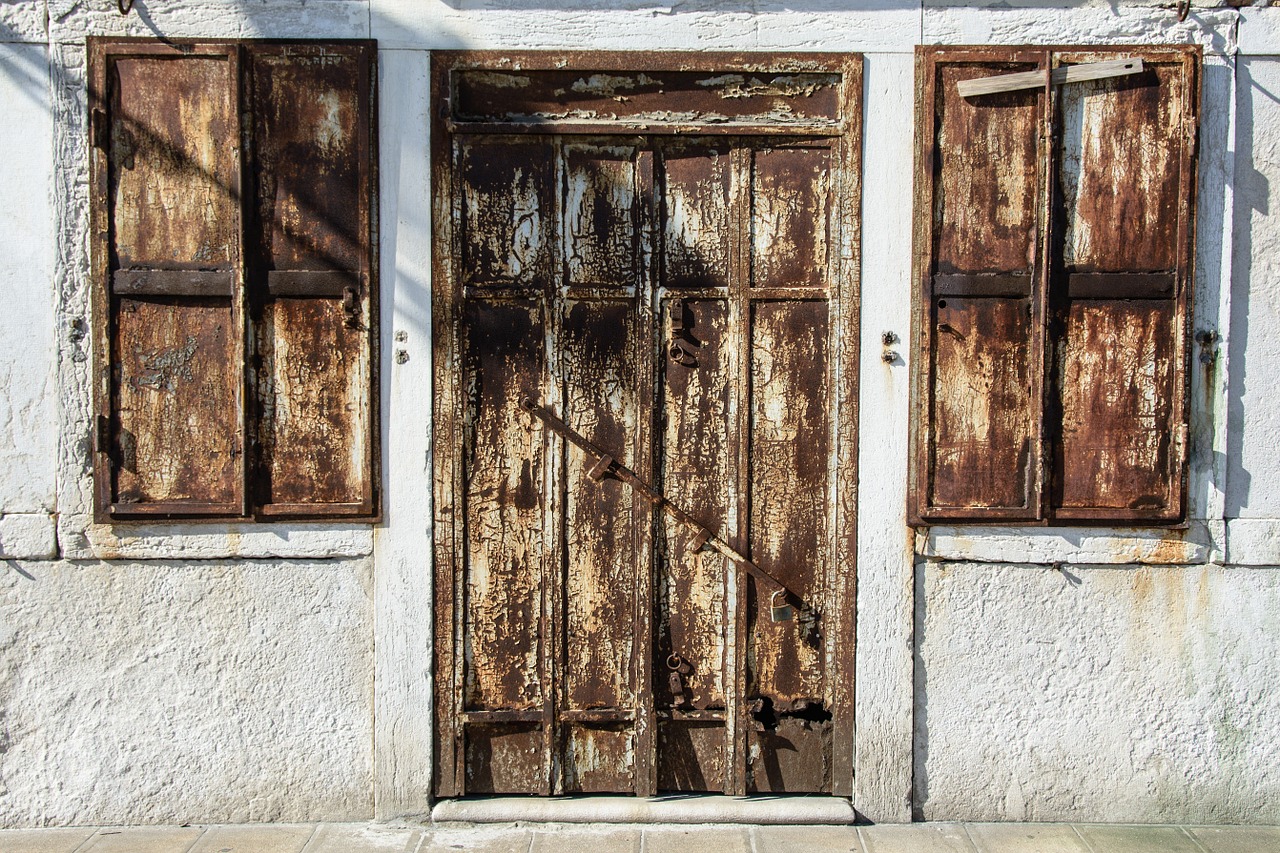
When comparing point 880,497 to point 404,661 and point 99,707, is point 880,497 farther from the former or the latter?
point 99,707

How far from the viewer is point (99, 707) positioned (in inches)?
134

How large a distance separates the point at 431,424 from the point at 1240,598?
121 inches

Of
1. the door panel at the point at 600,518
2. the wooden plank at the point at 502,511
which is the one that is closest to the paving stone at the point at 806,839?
the door panel at the point at 600,518

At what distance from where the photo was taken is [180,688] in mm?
3412

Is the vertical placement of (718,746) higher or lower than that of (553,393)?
lower

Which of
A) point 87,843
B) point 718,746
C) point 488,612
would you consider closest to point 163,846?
point 87,843

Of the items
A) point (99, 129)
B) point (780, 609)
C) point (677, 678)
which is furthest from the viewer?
→ point (677, 678)

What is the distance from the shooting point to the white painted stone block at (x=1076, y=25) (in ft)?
10.9

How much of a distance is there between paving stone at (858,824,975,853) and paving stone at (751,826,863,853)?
0.05 meters

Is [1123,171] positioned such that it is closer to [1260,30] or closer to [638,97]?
[1260,30]

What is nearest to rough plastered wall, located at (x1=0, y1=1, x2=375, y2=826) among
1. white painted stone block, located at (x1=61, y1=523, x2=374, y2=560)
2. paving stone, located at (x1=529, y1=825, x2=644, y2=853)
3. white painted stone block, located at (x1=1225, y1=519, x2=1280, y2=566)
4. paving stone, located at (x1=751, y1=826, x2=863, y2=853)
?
white painted stone block, located at (x1=61, y1=523, x2=374, y2=560)

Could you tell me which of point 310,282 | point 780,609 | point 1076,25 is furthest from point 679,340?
point 1076,25

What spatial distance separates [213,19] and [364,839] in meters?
2.99

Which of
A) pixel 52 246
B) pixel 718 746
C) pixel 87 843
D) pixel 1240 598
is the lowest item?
pixel 87 843
